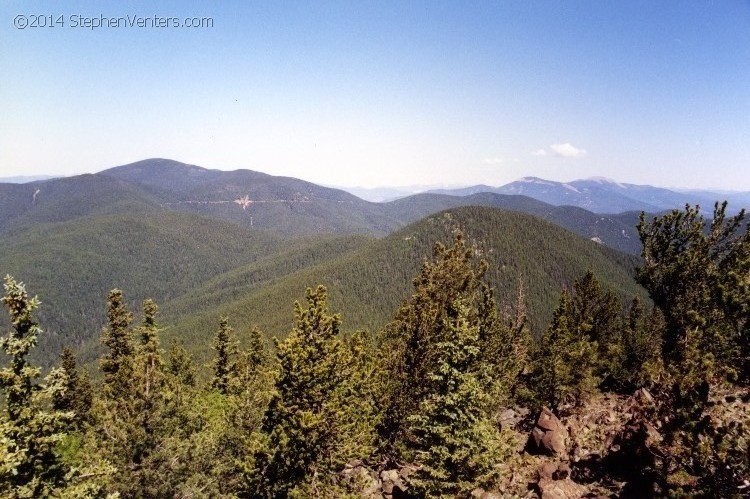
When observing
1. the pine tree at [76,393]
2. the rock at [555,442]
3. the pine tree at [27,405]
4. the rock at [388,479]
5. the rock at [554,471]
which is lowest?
the pine tree at [76,393]

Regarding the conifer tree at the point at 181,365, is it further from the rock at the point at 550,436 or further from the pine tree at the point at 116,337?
the rock at the point at 550,436

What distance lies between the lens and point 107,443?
21.5 meters

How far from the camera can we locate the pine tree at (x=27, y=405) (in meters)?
12.8

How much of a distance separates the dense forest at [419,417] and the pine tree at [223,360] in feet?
58.7

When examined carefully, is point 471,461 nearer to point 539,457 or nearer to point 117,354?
point 539,457

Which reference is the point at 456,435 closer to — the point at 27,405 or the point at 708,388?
the point at 708,388

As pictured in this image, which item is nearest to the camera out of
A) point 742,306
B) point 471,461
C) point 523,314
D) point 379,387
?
point 742,306

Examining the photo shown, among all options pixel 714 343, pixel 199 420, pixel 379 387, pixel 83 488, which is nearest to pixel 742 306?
pixel 714 343

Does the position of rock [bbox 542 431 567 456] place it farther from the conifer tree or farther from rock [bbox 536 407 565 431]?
the conifer tree

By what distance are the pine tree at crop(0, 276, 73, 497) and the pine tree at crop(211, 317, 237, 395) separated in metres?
40.4

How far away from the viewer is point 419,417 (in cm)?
1983

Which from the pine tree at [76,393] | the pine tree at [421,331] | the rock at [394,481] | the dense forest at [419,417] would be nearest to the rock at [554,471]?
the dense forest at [419,417]

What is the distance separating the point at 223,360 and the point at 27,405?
43671mm

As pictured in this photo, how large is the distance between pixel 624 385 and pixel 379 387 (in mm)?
36113
